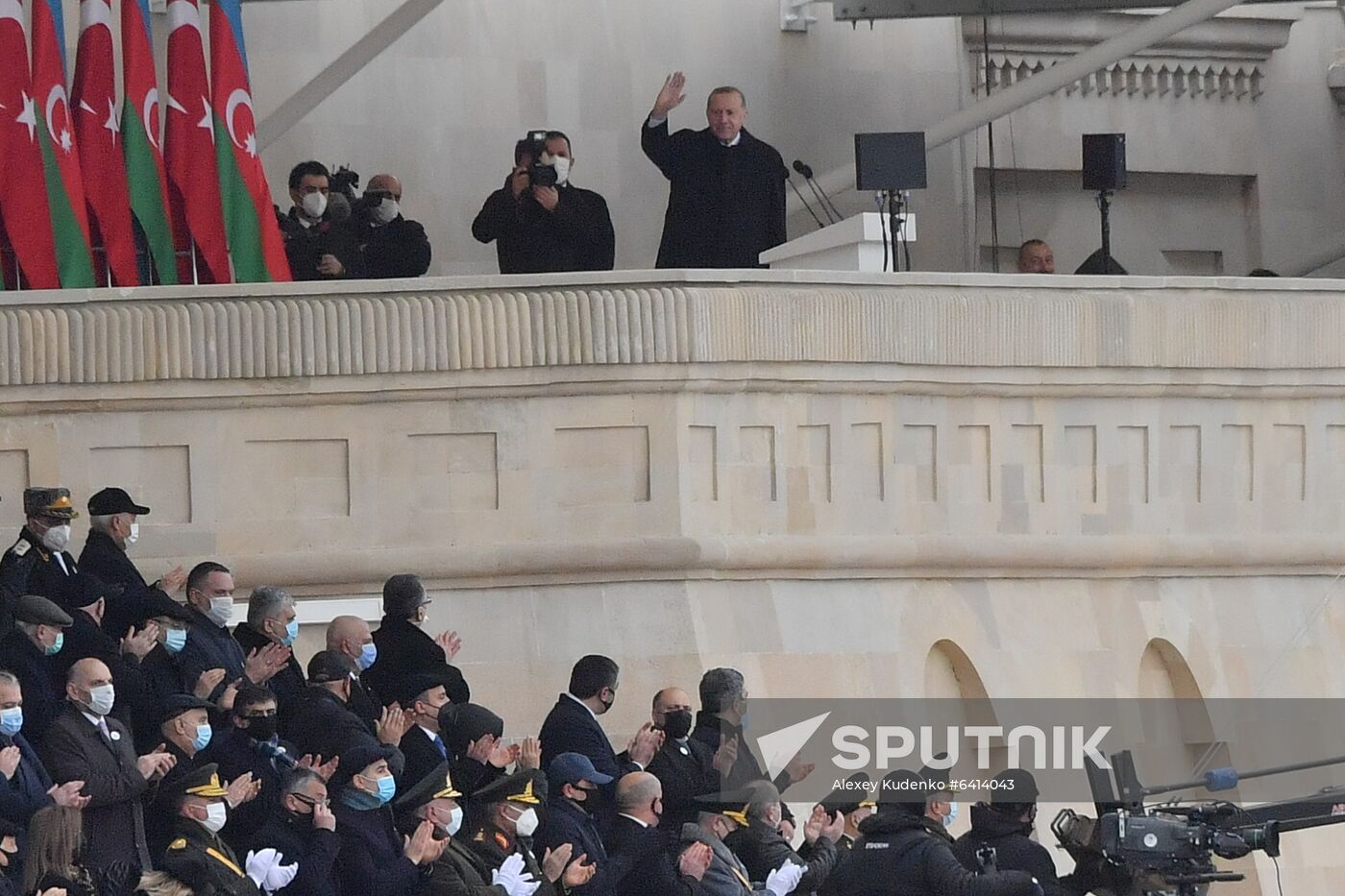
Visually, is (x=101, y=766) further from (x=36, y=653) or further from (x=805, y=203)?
(x=805, y=203)

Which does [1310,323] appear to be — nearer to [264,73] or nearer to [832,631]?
[832,631]

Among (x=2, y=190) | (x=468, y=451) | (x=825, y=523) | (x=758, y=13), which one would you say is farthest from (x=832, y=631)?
(x=758, y=13)

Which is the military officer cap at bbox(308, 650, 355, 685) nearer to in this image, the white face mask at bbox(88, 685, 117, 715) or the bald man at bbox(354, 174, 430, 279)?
the white face mask at bbox(88, 685, 117, 715)

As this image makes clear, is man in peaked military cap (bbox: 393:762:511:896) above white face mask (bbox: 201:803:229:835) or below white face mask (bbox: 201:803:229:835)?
below

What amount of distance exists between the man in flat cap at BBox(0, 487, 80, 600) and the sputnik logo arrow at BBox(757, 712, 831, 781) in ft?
12.3

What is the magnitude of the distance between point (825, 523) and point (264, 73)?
20.3 ft

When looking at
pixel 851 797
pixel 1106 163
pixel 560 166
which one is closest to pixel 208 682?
pixel 851 797

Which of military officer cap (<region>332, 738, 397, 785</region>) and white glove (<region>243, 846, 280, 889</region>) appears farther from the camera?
military officer cap (<region>332, 738, 397, 785</region>)

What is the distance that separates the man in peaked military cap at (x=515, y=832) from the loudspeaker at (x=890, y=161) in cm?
584

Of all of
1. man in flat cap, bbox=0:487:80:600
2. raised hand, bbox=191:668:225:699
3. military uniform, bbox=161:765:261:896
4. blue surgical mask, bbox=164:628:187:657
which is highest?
man in flat cap, bbox=0:487:80:600

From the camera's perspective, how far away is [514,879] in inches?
589

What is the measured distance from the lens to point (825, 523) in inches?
779

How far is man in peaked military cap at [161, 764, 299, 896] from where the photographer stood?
13.8 meters

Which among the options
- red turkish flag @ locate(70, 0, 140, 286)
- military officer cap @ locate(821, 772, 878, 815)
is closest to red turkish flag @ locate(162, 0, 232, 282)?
red turkish flag @ locate(70, 0, 140, 286)
